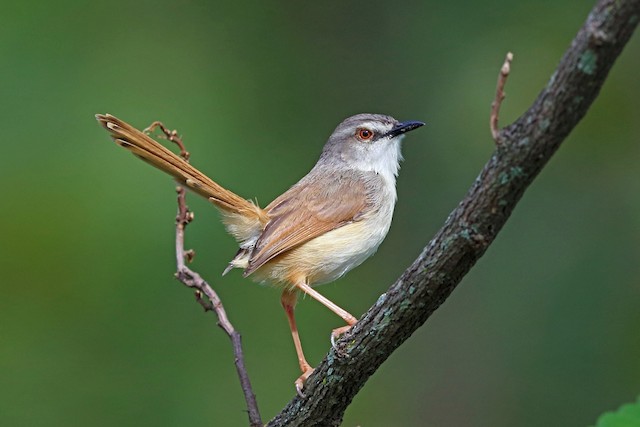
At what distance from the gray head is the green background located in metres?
1.36

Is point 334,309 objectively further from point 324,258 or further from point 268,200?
point 268,200

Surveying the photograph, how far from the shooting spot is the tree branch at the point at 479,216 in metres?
2.52

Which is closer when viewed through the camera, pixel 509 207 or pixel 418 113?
pixel 509 207

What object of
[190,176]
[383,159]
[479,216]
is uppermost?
[383,159]

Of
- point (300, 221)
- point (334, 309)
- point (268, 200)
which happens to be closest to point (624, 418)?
point (334, 309)

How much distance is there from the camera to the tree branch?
99.0 inches

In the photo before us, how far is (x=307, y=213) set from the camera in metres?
4.91

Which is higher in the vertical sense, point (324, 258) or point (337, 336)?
point (324, 258)

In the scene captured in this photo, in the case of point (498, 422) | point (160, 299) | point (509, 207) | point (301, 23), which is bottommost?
point (509, 207)

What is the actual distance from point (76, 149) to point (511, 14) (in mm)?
4150

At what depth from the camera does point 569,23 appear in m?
7.94

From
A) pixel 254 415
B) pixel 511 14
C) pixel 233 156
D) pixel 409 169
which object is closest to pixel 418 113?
pixel 409 169

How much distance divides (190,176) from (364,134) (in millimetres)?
1465

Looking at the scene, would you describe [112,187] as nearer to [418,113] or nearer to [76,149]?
[76,149]
